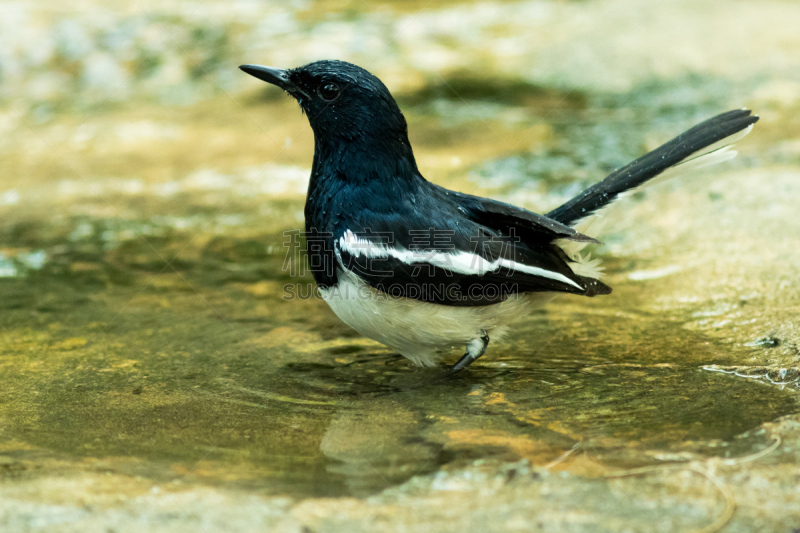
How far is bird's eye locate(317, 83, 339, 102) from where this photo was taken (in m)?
3.35

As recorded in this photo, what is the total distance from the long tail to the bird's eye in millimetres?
1221

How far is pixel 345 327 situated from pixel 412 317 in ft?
2.76

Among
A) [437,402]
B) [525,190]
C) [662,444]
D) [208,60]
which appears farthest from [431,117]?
[662,444]

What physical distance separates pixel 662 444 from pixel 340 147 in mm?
1837

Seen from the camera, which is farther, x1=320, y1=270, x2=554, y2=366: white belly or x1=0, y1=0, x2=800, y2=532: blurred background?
x1=320, y1=270, x2=554, y2=366: white belly

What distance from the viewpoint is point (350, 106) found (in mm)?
3303

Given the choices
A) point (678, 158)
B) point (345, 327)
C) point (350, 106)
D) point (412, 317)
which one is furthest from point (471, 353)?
point (678, 158)

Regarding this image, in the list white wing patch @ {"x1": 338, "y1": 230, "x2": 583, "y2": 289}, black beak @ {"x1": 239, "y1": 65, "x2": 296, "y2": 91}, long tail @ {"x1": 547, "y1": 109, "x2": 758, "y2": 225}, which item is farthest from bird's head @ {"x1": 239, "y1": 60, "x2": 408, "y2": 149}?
long tail @ {"x1": 547, "y1": 109, "x2": 758, "y2": 225}

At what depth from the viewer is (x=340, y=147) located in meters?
3.31

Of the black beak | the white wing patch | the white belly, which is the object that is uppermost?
the black beak

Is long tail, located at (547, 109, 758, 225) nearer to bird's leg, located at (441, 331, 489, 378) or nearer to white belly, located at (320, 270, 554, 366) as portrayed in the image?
white belly, located at (320, 270, 554, 366)

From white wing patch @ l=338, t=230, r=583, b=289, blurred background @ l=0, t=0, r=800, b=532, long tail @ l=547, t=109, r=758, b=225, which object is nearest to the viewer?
blurred background @ l=0, t=0, r=800, b=532

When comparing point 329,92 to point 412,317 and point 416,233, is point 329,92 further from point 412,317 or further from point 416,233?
point 412,317

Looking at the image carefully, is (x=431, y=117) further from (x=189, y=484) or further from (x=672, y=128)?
(x=189, y=484)
